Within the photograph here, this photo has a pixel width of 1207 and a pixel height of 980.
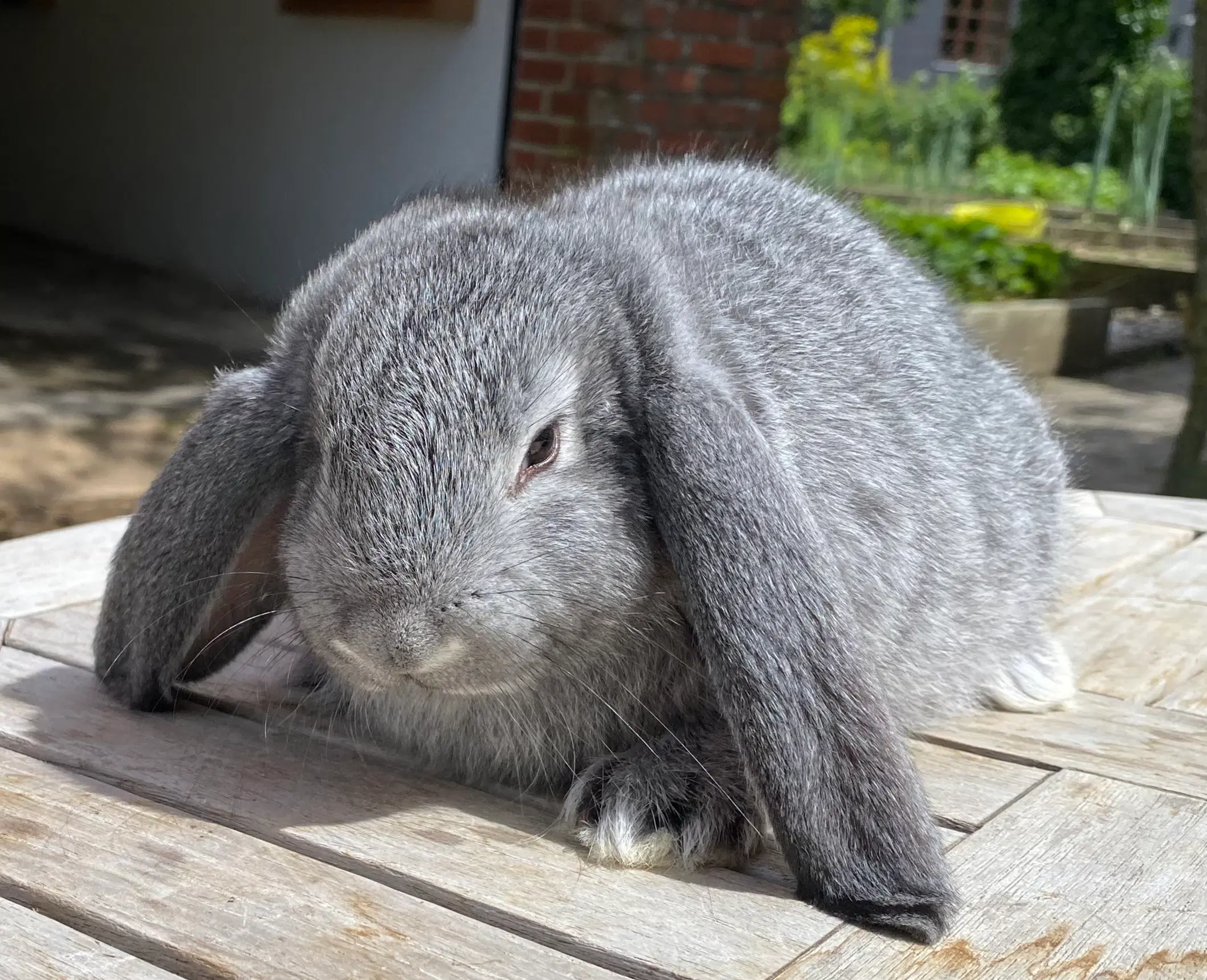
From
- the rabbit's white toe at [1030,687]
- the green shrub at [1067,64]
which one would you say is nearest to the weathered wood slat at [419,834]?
the rabbit's white toe at [1030,687]

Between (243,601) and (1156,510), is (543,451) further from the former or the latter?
(1156,510)

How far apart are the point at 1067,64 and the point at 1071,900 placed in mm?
19250

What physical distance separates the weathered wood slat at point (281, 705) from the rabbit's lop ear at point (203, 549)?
12 cm

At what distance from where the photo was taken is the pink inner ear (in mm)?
2209

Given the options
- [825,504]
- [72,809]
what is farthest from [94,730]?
[825,504]

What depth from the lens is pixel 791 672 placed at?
182 cm

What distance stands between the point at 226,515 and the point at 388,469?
1.51ft

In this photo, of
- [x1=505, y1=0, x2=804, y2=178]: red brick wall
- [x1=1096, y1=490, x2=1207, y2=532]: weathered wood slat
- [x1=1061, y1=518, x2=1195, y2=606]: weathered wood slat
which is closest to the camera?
[x1=1061, y1=518, x2=1195, y2=606]: weathered wood slat

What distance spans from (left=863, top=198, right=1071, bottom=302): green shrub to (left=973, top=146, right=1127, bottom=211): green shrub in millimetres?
4366

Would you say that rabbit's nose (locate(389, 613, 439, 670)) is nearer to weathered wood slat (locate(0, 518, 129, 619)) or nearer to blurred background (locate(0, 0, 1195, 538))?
blurred background (locate(0, 0, 1195, 538))

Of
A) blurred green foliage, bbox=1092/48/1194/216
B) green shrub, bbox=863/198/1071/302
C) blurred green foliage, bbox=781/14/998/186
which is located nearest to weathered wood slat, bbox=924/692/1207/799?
green shrub, bbox=863/198/1071/302

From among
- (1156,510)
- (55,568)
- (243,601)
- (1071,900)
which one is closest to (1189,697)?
(1071,900)

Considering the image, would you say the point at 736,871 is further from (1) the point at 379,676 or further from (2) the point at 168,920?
(2) the point at 168,920

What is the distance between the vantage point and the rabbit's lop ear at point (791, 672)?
5.83 ft
